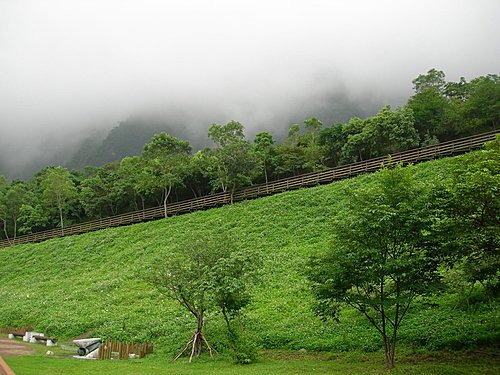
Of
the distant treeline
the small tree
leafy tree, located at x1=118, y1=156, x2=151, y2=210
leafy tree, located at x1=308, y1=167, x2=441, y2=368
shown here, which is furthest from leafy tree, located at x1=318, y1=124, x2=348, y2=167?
leafy tree, located at x1=308, y1=167, x2=441, y2=368

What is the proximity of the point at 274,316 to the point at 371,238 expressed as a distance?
10317mm

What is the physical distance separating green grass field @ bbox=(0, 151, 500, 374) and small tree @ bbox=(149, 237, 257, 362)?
72.5 inches

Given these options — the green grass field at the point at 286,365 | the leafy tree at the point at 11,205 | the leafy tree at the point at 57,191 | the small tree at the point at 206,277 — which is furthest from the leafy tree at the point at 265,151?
the green grass field at the point at 286,365

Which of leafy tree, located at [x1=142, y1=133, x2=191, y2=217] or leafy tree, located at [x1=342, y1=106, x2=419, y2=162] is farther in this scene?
leafy tree, located at [x1=142, y1=133, x2=191, y2=217]

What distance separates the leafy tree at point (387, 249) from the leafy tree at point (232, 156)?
3525 centimetres

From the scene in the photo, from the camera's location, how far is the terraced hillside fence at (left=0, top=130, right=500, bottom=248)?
40375 mm

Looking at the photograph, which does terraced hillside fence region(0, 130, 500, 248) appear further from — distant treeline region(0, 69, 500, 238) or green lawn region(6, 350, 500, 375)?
green lawn region(6, 350, 500, 375)

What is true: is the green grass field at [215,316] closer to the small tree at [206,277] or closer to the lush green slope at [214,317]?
the lush green slope at [214,317]

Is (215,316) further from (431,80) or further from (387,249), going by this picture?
(431,80)

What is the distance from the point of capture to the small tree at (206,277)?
16719 mm

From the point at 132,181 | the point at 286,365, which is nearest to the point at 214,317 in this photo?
the point at 286,365

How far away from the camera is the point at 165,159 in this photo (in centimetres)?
5478

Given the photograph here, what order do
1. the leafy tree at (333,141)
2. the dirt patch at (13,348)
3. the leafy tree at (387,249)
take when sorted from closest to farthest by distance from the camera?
the leafy tree at (387,249)
the dirt patch at (13,348)
the leafy tree at (333,141)

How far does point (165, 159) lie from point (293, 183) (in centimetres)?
1767
